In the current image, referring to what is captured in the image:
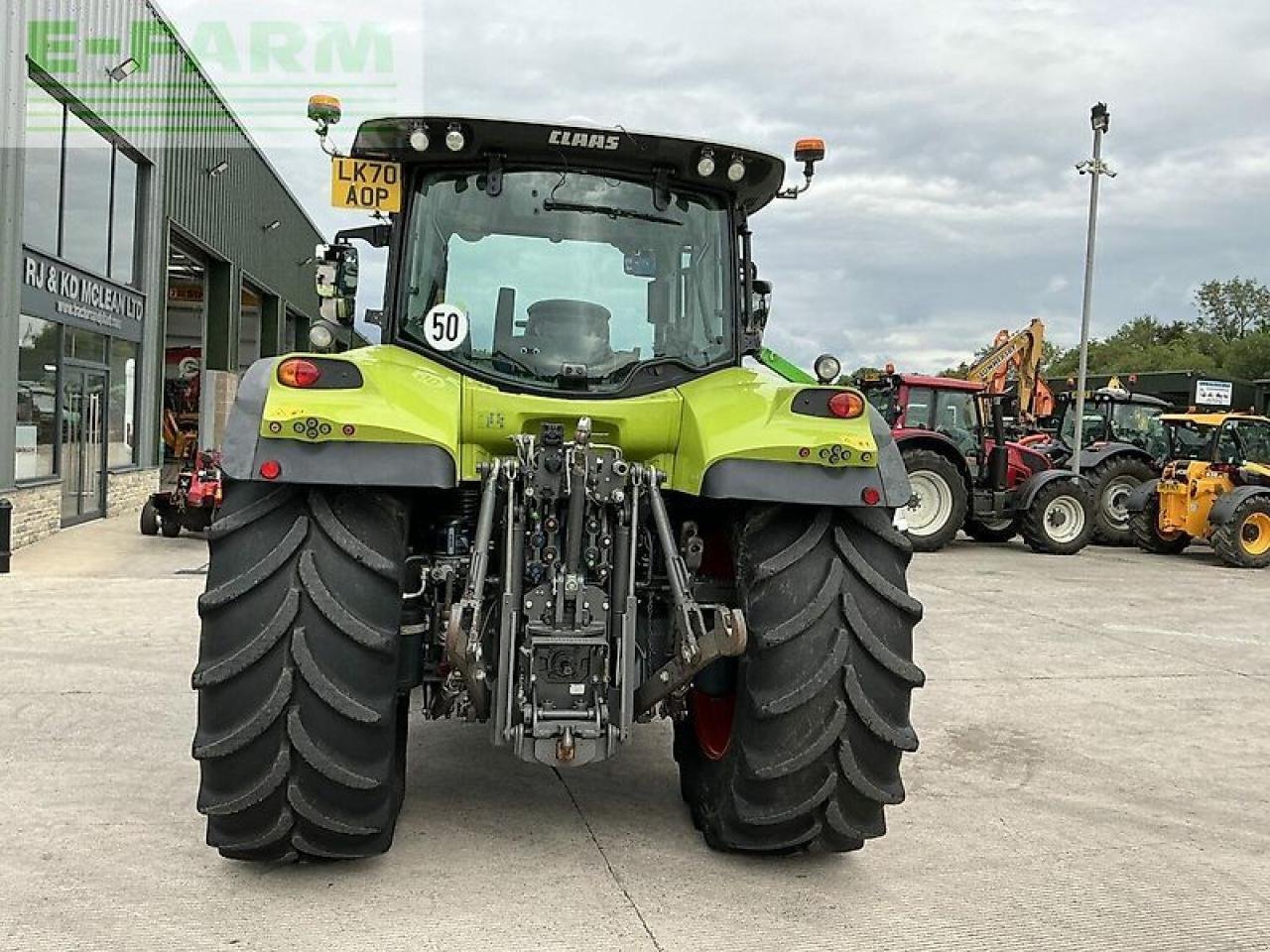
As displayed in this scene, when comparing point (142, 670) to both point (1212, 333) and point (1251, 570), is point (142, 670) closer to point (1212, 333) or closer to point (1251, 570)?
point (1251, 570)

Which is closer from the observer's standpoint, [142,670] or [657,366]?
[657,366]

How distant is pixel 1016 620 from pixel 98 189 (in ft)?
42.8

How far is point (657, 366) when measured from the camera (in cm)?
450

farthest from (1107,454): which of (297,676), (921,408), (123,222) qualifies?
(297,676)

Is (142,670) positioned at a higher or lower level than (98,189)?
lower

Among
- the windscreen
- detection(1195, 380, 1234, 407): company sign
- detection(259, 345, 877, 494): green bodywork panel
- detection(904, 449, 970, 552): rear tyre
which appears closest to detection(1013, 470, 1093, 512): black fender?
detection(904, 449, 970, 552): rear tyre

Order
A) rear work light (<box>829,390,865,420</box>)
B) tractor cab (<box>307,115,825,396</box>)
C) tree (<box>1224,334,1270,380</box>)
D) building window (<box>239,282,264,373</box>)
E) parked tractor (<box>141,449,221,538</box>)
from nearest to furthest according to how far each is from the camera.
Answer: rear work light (<box>829,390,865,420</box>) < tractor cab (<box>307,115,825,396</box>) < parked tractor (<box>141,449,221,538</box>) < building window (<box>239,282,264,373</box>) < tree (<box>1224,334,1270,380</box>)

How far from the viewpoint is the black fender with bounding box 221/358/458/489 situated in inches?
141

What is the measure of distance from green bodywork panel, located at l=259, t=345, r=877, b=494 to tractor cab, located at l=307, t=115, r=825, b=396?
0.46 feet

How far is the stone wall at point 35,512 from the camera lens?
1288 cm

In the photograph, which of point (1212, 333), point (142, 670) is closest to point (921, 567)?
point (142, 670)

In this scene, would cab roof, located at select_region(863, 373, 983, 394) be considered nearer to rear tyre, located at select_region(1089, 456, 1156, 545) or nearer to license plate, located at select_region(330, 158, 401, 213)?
rear tyre, located at select_region(1089, 456, 1156, 545)

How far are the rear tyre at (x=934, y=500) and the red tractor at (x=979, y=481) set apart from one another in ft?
0.04

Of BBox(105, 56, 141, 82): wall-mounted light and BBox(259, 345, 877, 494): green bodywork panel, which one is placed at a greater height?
BBox(105, 56, 141, 82): wall-mounted light
